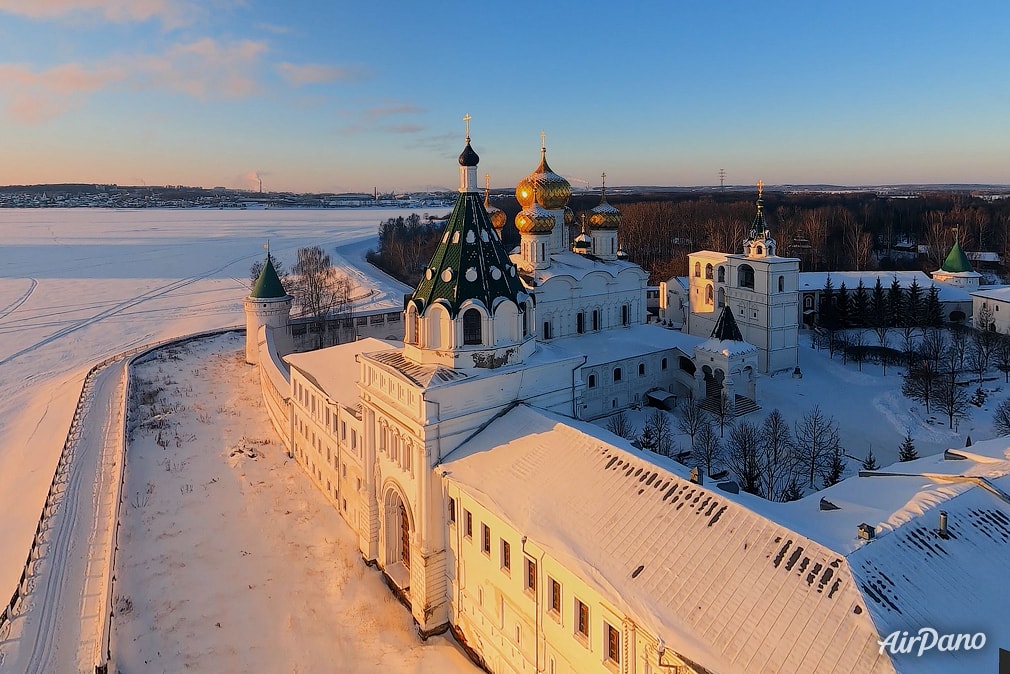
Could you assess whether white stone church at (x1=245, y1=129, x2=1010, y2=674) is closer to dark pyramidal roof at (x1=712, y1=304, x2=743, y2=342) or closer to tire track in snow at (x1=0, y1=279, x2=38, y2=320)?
dark pyramidal roof at (x1=712, y1=304, x2=743, y2=342)

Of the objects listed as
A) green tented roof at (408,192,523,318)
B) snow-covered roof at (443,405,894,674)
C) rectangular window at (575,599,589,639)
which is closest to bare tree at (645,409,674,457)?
snow-covered roof at (443,405,894,674)

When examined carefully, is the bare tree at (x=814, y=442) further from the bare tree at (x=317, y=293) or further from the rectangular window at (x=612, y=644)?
the bare tree at (x=317, y=293)

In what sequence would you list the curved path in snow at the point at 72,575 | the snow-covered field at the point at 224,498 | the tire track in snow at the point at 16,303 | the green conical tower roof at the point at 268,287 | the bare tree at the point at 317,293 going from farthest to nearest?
1. the tire track in snow at the point at 16,303
2. the bare tree at the point at 317,293
3. the green conical tower roof at the point at 268,287
4. the snow-covered field at the point at 224,498
5. the curved path in snow at the point at 72,575

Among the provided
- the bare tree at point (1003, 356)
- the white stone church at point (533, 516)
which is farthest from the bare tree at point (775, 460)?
the bare tree at point (1003, 356)

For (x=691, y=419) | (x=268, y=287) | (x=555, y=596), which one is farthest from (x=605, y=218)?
(x=555, y=596)

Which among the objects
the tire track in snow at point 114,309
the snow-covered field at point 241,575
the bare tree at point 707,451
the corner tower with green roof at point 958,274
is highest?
the corner tower with green roof at point 958,274

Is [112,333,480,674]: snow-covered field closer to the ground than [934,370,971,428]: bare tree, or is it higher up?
closer to the ground

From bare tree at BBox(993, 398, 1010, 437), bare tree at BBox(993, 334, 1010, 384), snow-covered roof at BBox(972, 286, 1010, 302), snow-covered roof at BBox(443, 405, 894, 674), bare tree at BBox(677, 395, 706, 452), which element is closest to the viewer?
snow-covered roof at BBox(443, 405, 894, 674)
